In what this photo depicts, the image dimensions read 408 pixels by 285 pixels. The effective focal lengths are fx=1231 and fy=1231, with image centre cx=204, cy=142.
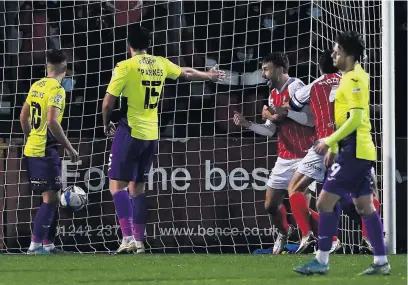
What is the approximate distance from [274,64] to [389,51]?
111 centimetres

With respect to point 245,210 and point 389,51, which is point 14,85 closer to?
point 245,210

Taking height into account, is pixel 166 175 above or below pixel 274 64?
below

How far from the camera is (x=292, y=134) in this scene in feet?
36.3

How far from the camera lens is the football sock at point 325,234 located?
8195mm

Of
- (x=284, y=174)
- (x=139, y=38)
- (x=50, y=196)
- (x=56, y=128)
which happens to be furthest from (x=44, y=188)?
(x=284, y=174)

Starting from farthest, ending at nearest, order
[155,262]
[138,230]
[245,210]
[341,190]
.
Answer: [245,210] < [138,230] < [155,262] < [341,190]

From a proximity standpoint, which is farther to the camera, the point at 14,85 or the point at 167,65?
the point at 14,85

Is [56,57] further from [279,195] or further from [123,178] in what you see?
[279,195]

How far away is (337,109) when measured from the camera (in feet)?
27.5

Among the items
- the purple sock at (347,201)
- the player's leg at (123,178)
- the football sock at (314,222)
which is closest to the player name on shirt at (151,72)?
the player's leg at (123,178)

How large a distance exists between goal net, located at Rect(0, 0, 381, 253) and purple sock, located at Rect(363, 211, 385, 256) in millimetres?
3621

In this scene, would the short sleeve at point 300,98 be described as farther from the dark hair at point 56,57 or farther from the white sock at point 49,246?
the white sock at point 49,246

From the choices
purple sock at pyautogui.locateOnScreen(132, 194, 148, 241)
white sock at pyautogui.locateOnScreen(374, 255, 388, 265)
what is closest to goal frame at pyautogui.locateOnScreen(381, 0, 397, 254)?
purple sock at pyautogui.locateOnScreen(132, 194, 148, 241)

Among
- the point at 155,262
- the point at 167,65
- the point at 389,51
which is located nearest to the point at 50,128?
the point at 167,65
